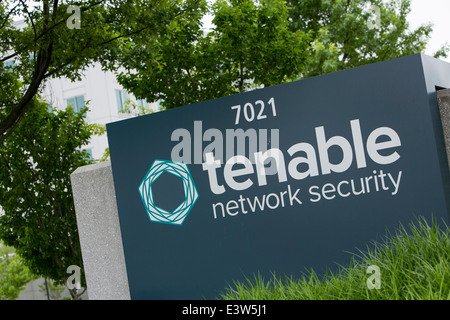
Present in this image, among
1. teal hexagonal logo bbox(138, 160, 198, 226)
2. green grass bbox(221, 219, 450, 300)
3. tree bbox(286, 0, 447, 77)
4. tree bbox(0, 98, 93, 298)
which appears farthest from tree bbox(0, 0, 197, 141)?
tree bbox(286, 0, 447, 77)

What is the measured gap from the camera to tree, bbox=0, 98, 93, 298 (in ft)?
34.1

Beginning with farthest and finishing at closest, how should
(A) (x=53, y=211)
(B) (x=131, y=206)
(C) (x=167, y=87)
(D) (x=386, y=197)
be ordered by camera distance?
(C) (x=167, y=87)
(A) (x=53, y=211)
(B) (x=131, y=206)
(D) (x=386, y=197)

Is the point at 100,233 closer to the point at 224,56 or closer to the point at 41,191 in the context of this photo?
the point at 41,191

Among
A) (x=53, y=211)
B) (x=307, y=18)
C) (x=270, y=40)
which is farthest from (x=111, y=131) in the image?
(x=307, y=18)

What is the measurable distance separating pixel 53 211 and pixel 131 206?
495cm

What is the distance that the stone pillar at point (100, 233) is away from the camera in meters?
6.79

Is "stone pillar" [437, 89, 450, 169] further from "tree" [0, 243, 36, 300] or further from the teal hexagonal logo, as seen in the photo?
"tree" [0, 243, 36, 300]

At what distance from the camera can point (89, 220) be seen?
6949 mm

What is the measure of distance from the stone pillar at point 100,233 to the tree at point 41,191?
371cm

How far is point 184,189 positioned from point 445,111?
294 cm

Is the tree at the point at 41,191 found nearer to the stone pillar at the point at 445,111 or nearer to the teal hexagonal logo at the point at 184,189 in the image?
the teal hexagonal logo at the point at 184,189

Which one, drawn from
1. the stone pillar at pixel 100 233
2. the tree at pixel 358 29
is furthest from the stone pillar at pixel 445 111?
the tree at pixel 358 29

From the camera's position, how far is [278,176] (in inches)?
228
